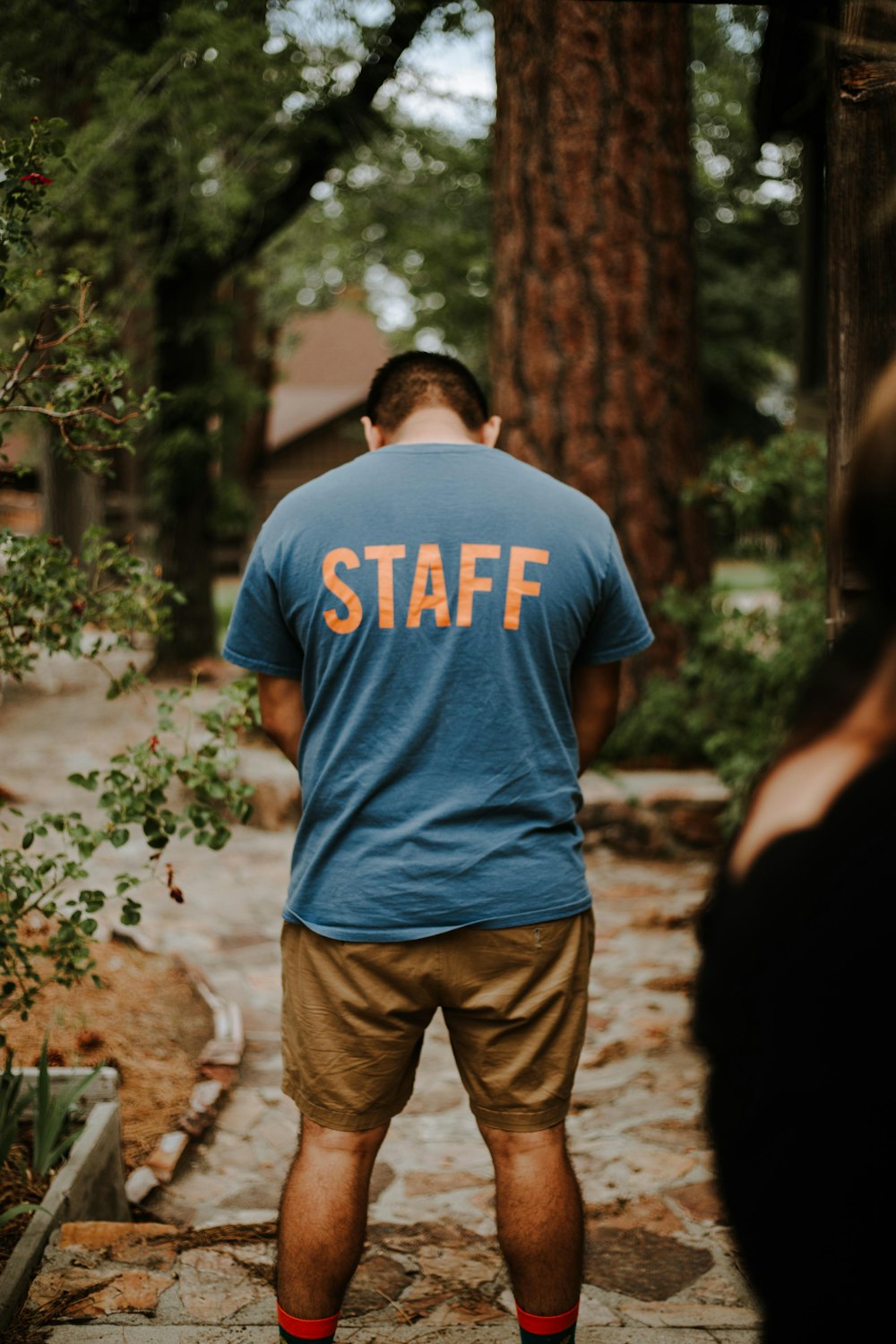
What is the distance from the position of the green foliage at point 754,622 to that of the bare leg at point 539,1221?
10.0 feet

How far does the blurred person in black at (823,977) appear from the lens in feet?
3.50

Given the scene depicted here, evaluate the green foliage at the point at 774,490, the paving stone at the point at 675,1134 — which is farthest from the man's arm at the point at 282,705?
the green foliage at the point at 774,490

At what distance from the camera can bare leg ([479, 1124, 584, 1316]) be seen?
228cm

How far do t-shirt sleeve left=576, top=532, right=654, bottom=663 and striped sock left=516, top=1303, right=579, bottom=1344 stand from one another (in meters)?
1.21

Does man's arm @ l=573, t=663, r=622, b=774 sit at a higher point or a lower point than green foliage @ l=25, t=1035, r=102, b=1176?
higher

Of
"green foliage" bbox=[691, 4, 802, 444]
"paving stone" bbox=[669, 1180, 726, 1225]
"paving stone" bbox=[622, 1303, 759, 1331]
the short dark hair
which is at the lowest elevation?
"paving stone" bbox=[669, 1180, 726, 1225]

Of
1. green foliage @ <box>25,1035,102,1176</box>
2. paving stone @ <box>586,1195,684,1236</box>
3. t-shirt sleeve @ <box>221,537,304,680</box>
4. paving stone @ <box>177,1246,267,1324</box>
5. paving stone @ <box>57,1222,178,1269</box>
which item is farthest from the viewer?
paving stone @ <box>586,1195,684,1236</box>

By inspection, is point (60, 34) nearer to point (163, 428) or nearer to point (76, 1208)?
point (163, 428)

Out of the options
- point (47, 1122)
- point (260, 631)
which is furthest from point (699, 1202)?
point (260, 631)

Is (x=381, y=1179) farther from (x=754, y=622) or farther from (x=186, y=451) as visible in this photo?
(x=186, y=451)

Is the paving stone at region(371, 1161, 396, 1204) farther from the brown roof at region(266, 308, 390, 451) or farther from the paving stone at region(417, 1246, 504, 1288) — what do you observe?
the brown roof at region(266, 308, 390, 451)

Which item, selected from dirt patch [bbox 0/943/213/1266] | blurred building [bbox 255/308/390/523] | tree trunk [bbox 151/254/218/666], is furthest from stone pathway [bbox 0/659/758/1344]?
blurred building [bbox 255/308/390/523]

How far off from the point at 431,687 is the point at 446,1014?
2.08ft

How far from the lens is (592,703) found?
2686 mm
